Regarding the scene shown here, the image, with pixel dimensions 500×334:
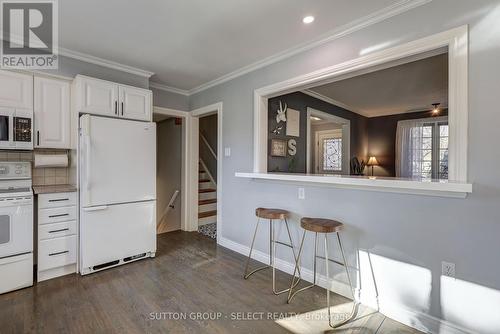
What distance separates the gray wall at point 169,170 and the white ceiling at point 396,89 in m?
2.72

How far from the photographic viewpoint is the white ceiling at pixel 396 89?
3.22m

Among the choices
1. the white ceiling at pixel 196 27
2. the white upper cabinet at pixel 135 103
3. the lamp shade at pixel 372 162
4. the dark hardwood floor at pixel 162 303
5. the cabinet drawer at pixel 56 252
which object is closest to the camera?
the dark hardwood floor at pixel 162 303

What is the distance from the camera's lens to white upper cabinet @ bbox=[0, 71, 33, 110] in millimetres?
2405

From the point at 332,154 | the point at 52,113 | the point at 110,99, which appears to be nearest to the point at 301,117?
the point at 110,99

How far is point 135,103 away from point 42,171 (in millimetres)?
1327

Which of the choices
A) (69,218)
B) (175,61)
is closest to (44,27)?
(175,61)

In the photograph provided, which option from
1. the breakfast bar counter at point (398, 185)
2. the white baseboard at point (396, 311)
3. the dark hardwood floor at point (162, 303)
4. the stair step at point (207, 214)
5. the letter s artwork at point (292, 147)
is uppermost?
the letter s artwork at point (292, 147)

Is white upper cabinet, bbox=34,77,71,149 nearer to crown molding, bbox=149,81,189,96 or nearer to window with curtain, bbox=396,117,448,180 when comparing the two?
crown molding, bbox=149,81,189,96

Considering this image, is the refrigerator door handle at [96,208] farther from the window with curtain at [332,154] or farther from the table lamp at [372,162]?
the table lamp at [372,162]

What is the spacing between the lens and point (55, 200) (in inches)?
101

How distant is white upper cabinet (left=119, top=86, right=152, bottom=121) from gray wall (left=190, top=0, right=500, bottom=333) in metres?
1.96

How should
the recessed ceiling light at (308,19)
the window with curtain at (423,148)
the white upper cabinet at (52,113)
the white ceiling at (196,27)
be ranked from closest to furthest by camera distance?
the white ceiling at (196,27)
the recessed ceiling light at (308,19)
the white upper cabinet at (52,113)
the window with curtain at (423,148)

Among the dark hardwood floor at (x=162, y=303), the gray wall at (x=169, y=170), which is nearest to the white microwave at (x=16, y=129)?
the dark hardwood floor at (x=162, y=303)

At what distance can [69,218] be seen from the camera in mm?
2652
